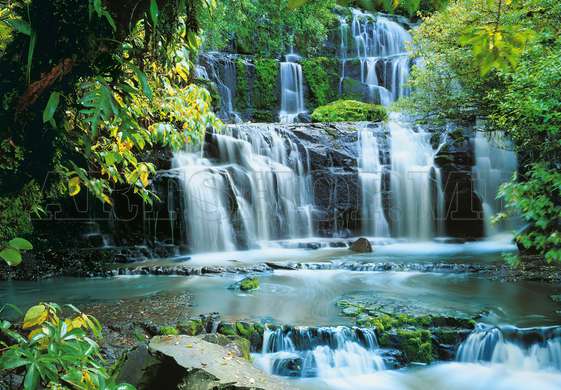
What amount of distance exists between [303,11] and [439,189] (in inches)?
420

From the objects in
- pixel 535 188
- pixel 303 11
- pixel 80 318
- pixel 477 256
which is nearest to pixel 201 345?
pixel 80 318

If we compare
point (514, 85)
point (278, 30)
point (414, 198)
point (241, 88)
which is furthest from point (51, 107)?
point (278, 30)

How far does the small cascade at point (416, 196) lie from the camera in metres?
14.7

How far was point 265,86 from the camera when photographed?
21.6 metres

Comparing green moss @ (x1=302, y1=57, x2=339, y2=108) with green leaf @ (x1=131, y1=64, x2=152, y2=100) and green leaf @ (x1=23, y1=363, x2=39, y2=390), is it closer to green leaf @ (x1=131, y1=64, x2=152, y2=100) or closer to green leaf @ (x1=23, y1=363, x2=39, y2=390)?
green leaf @ (x1=131, y1=64, x2=152, y2=100)

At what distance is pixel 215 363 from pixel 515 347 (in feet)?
13.1

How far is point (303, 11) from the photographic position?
21.3 metres

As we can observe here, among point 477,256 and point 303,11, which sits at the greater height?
point 303,11

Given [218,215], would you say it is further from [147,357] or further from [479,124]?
[147,357]

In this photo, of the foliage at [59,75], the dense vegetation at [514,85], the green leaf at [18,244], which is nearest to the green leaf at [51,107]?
the foliage at [59,75]

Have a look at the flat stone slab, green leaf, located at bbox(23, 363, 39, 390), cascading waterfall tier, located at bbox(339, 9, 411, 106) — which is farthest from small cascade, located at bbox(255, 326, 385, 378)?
cascading waterfall tier, located at bbox(339, 9, 411, 106)

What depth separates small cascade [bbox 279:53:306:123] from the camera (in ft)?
70.6

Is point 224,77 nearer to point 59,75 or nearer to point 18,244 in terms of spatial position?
point 59,75

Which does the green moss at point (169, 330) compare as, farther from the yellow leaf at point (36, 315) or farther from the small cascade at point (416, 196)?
the small cascade at point (416, 196)
